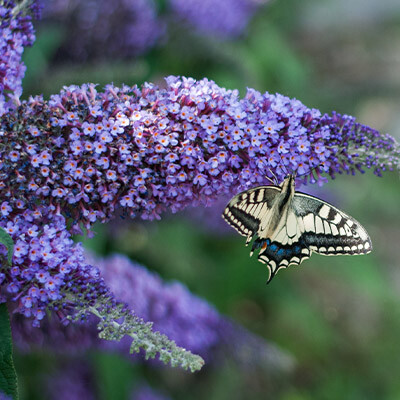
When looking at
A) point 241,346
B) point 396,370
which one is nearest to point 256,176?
point 241,346

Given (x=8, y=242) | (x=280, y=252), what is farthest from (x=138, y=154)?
(x=280, y=252)

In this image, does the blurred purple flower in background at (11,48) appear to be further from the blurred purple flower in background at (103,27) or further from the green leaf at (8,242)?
the blurred purple flower in background at (103,27)

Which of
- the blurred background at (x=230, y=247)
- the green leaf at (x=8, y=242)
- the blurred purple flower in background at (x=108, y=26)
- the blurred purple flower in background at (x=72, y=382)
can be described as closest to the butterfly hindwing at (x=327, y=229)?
the blurred background at (x=230, y=247)

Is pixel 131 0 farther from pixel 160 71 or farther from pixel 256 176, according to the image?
pixel 256 176

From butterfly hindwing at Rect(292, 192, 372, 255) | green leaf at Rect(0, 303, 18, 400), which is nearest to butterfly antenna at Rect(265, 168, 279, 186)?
butterfly hindwing at Rect(292, 192, 372, 255)

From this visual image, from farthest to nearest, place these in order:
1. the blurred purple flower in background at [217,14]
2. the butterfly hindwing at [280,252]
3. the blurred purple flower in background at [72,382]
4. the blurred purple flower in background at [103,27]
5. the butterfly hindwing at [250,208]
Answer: the blurred purple flower in background at [217,14], the blurred purple flower in background at [72,382], the blurred purple flower in background at [103,27], the butterfly hindwing at [280,252], the butterfly hindwing at [250,208]

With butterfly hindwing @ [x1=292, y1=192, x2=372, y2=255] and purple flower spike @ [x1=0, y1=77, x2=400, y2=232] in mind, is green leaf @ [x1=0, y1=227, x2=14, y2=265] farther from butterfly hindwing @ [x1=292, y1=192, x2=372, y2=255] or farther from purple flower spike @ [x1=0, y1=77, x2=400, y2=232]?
butterfly hindwing @ [x1=292, y1=192, x2=372, y2=255]

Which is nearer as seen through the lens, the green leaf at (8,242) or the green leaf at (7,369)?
the green leaf at (8,242)

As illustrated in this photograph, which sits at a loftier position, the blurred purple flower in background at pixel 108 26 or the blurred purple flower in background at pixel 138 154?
the blurred purple flower in background at pixel 108 26
